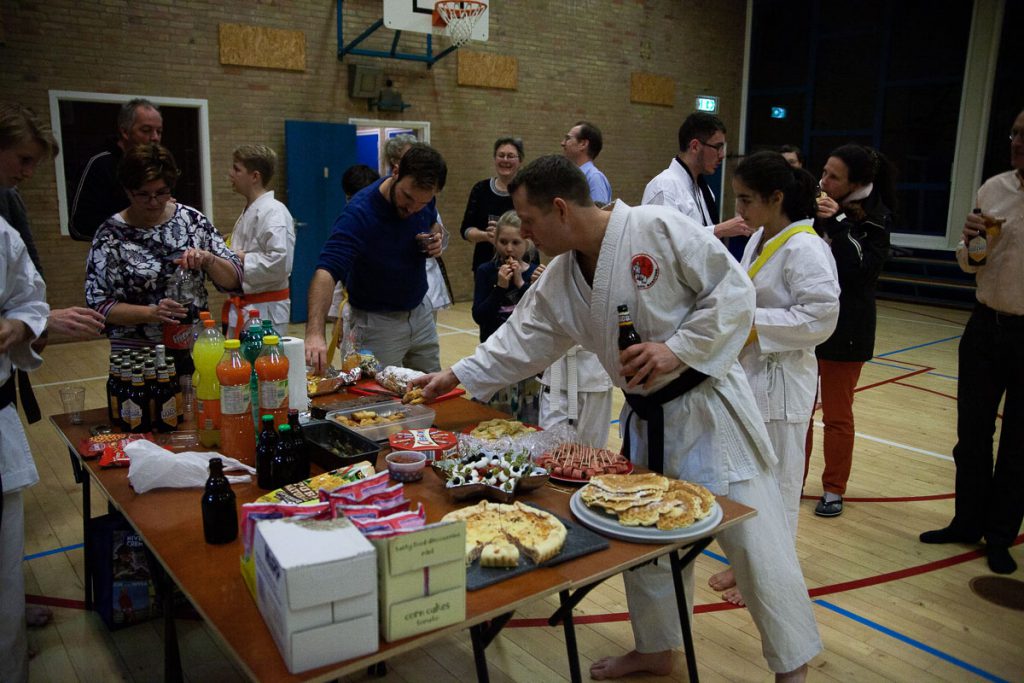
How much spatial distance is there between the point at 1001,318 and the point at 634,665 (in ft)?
7.03

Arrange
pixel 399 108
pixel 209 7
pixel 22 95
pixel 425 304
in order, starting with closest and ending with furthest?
pixel 425 304, pixel 22 95, pixel 209 7, pixel 399 108

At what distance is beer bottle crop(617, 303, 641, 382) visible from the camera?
211cm

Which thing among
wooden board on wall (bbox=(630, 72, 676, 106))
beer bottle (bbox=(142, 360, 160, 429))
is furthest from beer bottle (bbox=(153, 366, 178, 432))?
wooden board on wall (bbox=(630, 72, 676, 106))

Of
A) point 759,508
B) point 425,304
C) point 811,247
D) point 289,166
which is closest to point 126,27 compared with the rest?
point 289,166

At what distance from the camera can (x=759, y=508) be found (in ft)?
7.17

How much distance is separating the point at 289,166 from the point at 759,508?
781 cm

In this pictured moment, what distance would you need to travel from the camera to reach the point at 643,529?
173 cm

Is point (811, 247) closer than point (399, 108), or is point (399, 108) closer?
point (811, 247)

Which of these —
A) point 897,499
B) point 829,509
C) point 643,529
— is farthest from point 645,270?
point 897,499

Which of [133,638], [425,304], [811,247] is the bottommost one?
[133,638]

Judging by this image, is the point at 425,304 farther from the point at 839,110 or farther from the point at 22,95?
the point at 839,110

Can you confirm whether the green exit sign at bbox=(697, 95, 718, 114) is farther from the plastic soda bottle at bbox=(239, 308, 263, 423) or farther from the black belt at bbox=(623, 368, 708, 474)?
the plastic soda bottle at bbox=(239, 308, 263, 423)

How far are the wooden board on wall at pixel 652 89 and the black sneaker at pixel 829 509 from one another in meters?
9.41

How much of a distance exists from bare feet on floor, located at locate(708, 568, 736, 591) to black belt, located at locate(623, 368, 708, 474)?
1181 millimetres
